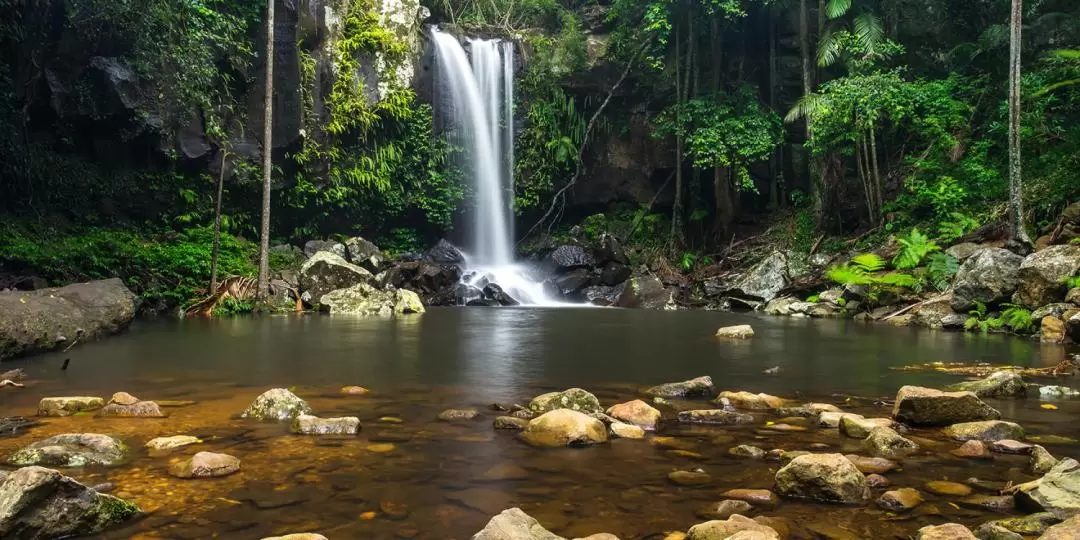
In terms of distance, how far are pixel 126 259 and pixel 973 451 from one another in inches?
649

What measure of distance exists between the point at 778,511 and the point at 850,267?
13971 mm

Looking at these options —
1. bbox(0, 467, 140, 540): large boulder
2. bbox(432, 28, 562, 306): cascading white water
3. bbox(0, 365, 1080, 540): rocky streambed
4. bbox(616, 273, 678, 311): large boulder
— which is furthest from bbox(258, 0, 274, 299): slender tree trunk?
bbox(0, 467, 140, 540): large boulder

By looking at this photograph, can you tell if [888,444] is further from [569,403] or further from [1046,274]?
[1046,274]

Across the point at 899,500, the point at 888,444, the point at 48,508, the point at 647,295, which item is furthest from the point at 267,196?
the point at 899,500

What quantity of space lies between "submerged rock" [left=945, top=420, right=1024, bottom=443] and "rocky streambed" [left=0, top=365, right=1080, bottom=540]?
1 cm

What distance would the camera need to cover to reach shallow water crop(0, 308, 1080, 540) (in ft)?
10.4

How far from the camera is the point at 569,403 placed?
203 inches

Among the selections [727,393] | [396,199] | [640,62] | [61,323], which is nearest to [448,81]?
[396,199]

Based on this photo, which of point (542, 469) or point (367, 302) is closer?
point (542, 469)

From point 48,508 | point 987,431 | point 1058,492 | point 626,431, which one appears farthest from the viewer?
point 626,431

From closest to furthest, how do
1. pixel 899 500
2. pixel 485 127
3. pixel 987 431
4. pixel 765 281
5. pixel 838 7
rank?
pixel 899 500, pixel 987 431, pixel 765 281, pixel 838 7, pixel 485 127

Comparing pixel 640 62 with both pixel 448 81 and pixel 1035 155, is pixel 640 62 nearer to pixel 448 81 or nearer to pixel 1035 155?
pixel 448 81

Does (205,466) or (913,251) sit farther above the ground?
(913,251)

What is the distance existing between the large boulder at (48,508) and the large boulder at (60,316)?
6.63 meters
